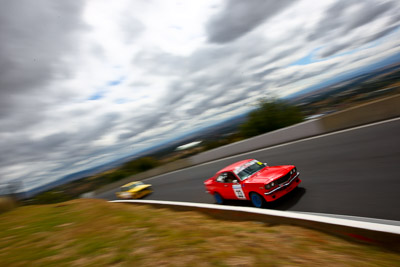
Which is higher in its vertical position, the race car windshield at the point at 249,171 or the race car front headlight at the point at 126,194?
the race car windshield at the point at 249,171

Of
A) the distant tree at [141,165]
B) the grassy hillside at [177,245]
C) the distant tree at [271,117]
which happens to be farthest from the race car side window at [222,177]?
the distant tree at [141,165]

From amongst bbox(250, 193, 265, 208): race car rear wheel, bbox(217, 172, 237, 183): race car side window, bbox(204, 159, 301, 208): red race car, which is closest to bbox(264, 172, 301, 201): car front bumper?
bbox(204, 159, 301, 208): red race car

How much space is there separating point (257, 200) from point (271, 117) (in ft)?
50.9

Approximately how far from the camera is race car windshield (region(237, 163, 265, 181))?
7.37 metres

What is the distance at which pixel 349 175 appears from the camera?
23.0 ft

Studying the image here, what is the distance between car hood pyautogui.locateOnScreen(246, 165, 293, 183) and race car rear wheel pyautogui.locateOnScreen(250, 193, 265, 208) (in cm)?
42

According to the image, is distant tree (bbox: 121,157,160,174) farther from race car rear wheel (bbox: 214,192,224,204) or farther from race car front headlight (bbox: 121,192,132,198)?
race car rear wheel (bbox: 214,192,224,204)

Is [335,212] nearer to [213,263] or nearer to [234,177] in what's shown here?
[234,177]

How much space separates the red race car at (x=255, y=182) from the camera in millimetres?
6480

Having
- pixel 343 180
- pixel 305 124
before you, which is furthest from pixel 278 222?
pixel 305 124

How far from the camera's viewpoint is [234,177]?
754cm

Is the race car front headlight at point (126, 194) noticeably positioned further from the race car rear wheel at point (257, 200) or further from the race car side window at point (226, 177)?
the race car rear wheel at point (257, 200)

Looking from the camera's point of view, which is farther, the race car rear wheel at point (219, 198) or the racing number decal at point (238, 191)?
the race car rear wheel at point (219, 198)

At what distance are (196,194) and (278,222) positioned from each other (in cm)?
689
